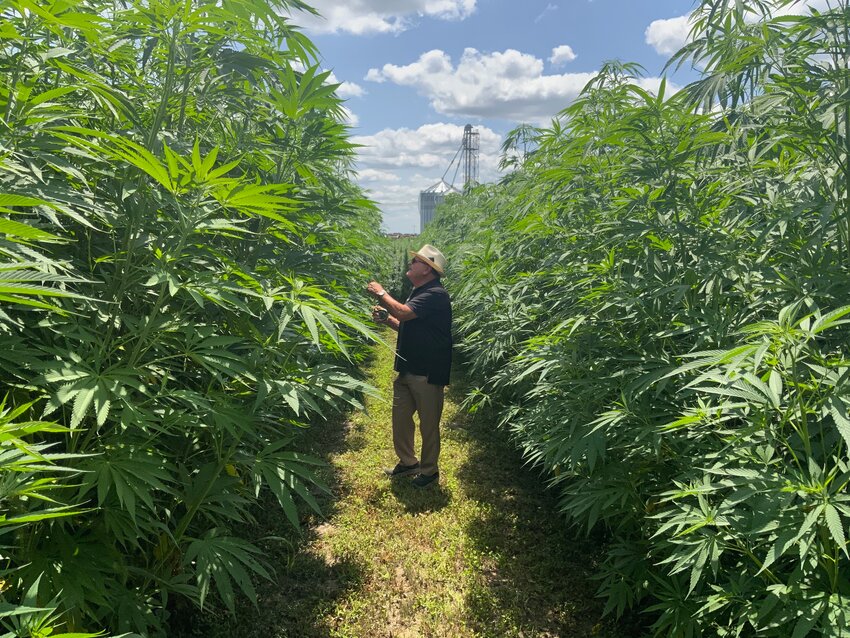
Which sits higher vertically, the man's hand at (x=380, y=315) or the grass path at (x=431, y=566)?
the man's hand at (x=380, y=315)

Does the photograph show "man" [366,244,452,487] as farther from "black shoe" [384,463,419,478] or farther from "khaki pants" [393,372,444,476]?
"black shoe" [384,463,419,478]

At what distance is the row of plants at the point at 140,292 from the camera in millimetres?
1464

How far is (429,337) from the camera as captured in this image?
3.99 m

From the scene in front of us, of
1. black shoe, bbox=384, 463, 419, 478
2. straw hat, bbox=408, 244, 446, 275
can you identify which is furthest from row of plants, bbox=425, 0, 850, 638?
black shoe, bbox=384, 463, 419, 478

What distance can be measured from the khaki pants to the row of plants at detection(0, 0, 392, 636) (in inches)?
66.7

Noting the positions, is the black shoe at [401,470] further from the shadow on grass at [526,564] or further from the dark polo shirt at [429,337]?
the dark polo shirt at [429,337]

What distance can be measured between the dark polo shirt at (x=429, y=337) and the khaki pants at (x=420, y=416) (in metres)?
0.09

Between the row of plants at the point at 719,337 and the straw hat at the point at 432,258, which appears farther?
the straw hat at the point at 432,258

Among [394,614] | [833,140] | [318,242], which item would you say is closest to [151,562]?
[394,614]

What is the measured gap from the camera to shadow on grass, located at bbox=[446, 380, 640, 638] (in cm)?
266

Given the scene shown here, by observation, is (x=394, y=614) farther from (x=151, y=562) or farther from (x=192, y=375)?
(x=192, y=375)

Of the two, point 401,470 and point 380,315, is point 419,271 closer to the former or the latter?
point 380,315

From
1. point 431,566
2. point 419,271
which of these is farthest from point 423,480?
point 419,271

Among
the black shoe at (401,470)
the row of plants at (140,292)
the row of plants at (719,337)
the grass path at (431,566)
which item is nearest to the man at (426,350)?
the black shoe at (401,470)
